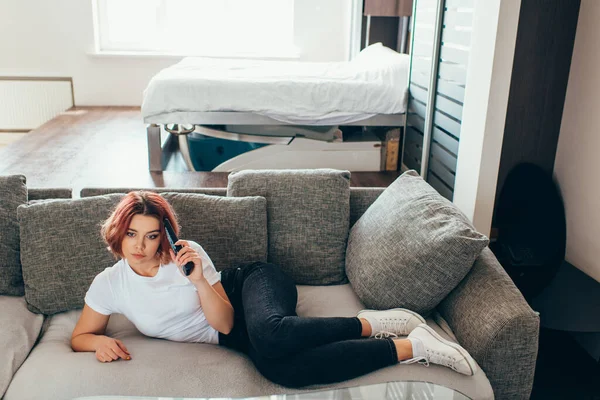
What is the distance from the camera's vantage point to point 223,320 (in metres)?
1.61

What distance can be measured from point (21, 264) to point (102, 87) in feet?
14.1

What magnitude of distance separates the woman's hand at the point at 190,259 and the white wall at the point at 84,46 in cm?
447

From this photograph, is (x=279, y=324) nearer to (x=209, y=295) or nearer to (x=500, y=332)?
(x=209, y=295)

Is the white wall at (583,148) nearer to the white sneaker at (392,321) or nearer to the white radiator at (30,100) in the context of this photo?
the white sneaker at (392,321)

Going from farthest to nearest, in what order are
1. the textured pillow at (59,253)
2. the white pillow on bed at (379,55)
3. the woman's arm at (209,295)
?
the white pillow on bed at (379,55)
the textured pillow at (59,253)
the woman's arm at (209,295)

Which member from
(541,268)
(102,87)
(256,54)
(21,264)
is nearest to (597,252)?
(541,268)

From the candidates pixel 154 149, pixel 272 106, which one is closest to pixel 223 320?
pixel 272 106

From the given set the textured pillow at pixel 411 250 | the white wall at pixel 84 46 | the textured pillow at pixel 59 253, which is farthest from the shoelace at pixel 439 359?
the white wall at pixel 84 46

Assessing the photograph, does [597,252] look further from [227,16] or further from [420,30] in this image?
[227,16]

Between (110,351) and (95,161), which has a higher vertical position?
(110,351)

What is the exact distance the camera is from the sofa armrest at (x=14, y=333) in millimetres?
1493

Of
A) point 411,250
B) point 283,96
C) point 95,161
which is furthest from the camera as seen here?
point 95,161

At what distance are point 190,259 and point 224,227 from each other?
38cm

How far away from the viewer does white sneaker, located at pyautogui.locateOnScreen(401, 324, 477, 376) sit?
1.46 m
